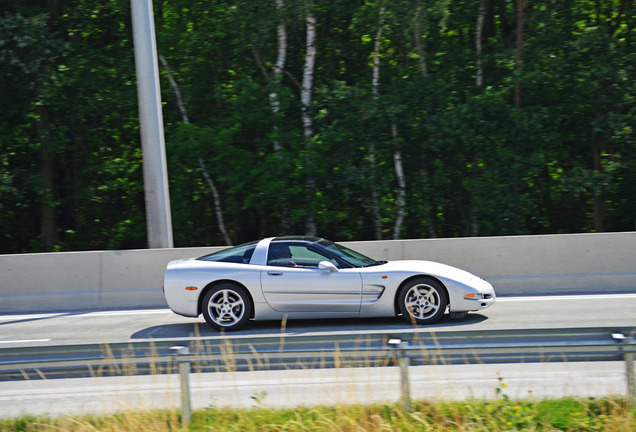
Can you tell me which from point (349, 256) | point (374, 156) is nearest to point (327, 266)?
point (349, 256)

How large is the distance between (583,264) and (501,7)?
40.2 ft

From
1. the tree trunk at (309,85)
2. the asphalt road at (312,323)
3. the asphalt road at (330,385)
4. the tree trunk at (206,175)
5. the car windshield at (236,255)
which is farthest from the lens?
the tree trunk at (206,175)

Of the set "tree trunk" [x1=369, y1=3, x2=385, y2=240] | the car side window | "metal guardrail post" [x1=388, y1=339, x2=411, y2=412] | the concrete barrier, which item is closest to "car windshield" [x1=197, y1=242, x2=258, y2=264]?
the car side window

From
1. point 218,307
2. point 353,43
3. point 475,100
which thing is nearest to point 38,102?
point 353,43

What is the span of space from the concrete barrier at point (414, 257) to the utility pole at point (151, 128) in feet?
2.87

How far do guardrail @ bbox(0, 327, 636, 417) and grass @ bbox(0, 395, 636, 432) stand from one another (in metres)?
0.19

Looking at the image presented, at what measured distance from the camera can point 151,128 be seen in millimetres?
13375

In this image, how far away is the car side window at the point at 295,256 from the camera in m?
9.18

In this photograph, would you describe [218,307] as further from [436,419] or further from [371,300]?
[436,419]

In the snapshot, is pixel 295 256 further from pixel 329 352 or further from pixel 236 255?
pixel 329 352

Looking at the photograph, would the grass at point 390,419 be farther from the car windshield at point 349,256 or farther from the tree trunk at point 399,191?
the tree trunk at point 399,191

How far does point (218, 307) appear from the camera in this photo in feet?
30.2

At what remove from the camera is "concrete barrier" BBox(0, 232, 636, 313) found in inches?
471

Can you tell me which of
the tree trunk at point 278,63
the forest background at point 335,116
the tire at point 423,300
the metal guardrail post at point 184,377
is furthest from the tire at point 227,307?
the tree trunk at point 278,63
